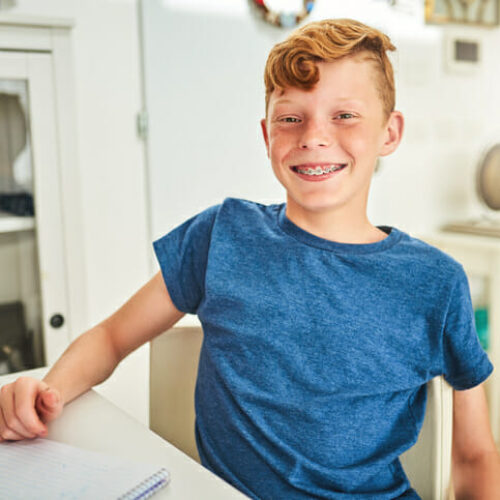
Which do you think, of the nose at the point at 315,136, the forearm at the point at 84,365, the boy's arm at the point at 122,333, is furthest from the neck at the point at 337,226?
the forearm at the point at 84,365

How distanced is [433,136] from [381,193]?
39cm

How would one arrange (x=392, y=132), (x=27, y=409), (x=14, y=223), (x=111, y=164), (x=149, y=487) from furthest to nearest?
(x=111, y=164)
(x=14, y=223)
(x=392, y=132)
(x=27, y=409)
(x=149, y=487)

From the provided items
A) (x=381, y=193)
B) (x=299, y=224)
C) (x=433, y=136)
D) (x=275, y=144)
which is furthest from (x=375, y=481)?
(x=433, y=136)

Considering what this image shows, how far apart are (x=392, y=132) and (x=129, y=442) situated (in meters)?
0.60

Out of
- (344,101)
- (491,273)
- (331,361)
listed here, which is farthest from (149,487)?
(491,273)

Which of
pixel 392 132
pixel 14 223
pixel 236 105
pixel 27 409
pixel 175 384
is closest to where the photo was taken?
pixel 27 409

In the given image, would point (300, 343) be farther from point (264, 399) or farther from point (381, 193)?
point (381, 193)

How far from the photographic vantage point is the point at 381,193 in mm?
2389

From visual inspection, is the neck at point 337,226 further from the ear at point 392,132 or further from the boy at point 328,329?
the ear at point 392,132

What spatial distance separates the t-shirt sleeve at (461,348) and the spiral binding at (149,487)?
1.39 ft

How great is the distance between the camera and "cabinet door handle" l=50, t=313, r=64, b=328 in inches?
68.8

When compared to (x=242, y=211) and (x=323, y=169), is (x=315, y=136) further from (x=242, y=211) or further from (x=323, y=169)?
(x=242, y=211)

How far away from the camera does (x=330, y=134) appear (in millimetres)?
860

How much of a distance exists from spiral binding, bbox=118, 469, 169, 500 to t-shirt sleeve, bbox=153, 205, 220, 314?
1.19ft
